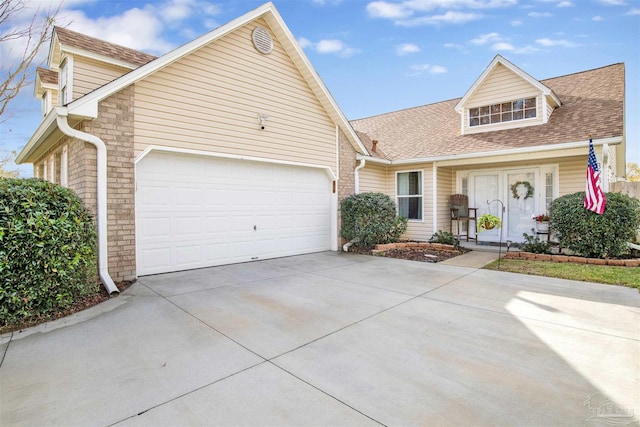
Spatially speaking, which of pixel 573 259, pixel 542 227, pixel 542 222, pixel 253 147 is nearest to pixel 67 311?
pixel 253 147

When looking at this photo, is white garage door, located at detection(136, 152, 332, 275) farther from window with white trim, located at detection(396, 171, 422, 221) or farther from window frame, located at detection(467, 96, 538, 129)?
window frame, located at detection(467, 96, 538, 129)

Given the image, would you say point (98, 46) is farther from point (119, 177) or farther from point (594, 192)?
point (594, 192)

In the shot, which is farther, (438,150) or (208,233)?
(438,150)

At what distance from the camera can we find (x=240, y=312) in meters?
4.24

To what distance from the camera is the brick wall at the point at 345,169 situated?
9.52 m

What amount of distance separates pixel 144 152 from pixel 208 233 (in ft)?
6.65

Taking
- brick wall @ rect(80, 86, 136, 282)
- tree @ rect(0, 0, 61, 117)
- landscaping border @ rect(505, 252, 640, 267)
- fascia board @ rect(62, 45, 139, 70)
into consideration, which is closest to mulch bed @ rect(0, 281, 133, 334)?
brick wall @ rect(80, 86, 136, 282)

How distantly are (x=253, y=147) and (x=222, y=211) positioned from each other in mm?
1626

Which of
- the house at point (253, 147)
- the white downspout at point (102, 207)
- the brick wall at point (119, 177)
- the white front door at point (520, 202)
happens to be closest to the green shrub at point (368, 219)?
the house at point (253, 147)

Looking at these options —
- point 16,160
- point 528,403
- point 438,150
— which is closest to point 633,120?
point 438,150

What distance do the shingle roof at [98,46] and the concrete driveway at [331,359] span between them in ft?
17.1

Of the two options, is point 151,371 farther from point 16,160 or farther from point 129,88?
point 16,160

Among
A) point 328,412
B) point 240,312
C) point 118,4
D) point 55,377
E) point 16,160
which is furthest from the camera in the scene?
point 16,160

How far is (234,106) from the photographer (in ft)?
23.4
